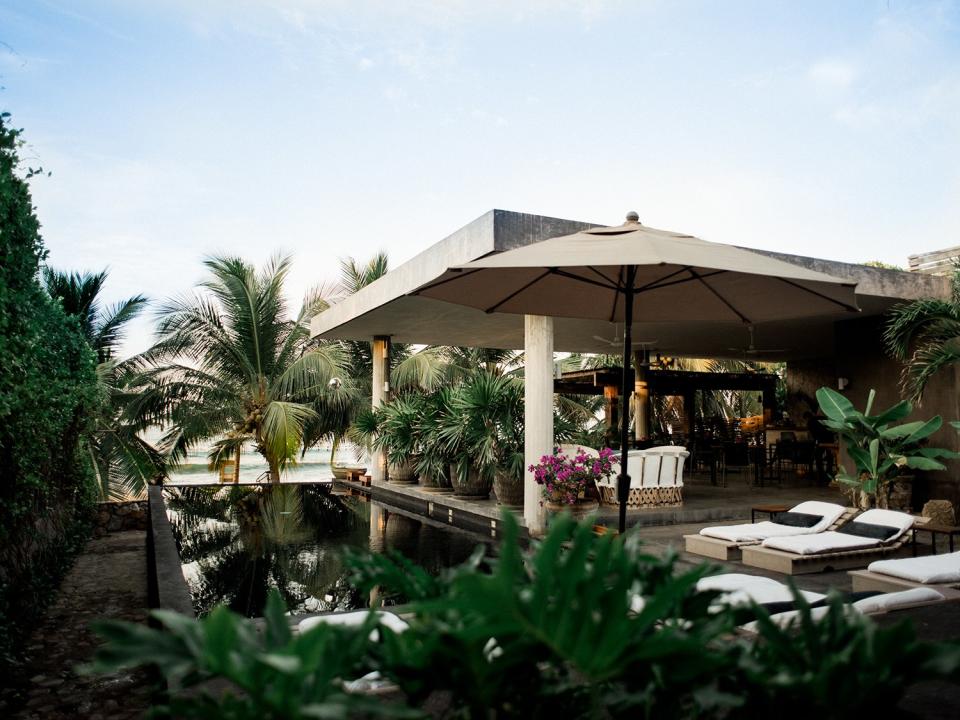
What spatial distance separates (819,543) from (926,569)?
161 cm

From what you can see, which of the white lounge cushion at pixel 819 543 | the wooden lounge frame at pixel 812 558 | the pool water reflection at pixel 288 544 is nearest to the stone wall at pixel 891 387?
the wooden lounge frame at pixel 812 558

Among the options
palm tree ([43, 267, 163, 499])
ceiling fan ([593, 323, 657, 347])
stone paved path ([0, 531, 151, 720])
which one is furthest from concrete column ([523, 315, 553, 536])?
palm tree ([43, 267, 163, 499])

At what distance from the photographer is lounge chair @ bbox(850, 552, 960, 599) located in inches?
188

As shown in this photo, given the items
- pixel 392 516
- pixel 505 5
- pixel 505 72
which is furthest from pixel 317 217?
pixel 392 516

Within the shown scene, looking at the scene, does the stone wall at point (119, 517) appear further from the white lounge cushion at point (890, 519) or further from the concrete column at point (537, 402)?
the white lounge cushion at point (890, 519)

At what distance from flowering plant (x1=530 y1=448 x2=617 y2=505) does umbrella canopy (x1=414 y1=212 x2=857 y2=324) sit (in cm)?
213

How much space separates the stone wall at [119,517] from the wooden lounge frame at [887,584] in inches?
412

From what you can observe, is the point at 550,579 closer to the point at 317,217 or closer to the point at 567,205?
the point at 317,217

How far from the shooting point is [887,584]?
4.96 meters

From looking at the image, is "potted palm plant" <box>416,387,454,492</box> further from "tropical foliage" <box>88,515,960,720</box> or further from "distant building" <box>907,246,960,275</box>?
"tropical foliage" <box>88,515,960,720</box>

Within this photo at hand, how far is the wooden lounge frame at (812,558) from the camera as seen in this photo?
6.32 metres

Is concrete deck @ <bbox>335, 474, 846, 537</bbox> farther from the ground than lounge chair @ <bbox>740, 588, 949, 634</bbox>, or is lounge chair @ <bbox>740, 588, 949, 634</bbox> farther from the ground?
lounge chair @ <bbox>740, 588, 949, 634</bbox>

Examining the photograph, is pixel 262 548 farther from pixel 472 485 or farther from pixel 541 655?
pixel 541 655

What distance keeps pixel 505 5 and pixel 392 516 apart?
11231 millimetres
